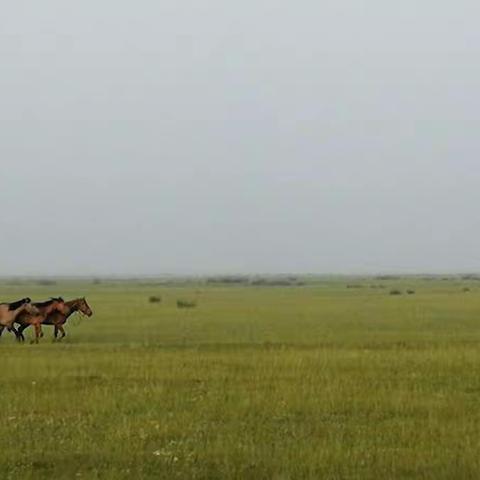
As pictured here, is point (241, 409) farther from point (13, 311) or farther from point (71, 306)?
point (71, 306)

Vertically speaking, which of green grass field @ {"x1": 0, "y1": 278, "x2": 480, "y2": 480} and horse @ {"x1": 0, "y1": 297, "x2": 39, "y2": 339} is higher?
horse @ {"x1": 0, "y1": 297, "x2": 39, "y2": 339}

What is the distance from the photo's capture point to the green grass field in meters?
12.0

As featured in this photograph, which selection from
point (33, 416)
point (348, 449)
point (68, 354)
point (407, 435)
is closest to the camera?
point (348, 449)

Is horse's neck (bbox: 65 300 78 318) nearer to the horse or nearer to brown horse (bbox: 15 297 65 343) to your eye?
brown horse (bbox: 15 297 65 343)

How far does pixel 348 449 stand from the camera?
12797 mm

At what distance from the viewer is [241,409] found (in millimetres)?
16172

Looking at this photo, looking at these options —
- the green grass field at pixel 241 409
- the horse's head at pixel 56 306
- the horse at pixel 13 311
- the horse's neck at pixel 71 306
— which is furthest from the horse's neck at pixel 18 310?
the horse's neck at pixel 71 306

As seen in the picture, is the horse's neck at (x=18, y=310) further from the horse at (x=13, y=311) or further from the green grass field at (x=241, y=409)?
the green grass field at (x=241, y=409)

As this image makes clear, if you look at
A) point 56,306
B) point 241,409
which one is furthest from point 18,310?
point 241,409

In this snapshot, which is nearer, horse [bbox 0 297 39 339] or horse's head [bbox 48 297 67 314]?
horse [bbox 0 297 39 339]

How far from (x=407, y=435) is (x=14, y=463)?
551 cm

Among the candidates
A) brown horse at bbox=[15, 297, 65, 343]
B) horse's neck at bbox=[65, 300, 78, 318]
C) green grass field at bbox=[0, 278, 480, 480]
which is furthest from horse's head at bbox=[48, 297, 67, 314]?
green grass field at bbox=[0, 278, 480, 480]

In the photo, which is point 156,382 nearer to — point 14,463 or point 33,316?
point 14,463

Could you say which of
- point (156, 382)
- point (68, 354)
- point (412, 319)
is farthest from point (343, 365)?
point (412, 319)
